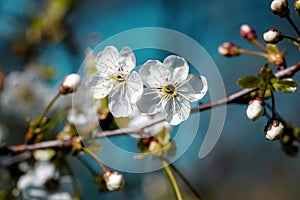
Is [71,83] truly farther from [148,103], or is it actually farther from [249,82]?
[249,82]

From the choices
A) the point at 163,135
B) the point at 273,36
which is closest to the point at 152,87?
the point at 163,135

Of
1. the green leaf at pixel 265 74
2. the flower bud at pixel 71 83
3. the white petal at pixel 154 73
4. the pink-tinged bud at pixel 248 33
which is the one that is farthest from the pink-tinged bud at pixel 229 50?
the flower bud at pixel 71 83

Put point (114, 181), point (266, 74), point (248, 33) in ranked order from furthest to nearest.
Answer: point (248, 33) → point (114, 181) → point (266, 74)

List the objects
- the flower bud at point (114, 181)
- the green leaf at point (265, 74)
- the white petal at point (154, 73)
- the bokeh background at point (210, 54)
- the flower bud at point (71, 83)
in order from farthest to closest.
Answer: the bokeh background at point (210, 54)
the flower bud at point (71, 83)
the flower bud at point (114, 181)
the green leaf at point (265, 74)
the white petal at point (154, 73)

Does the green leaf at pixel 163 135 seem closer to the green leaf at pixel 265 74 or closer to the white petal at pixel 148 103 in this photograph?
the white petal at pixel 148 103

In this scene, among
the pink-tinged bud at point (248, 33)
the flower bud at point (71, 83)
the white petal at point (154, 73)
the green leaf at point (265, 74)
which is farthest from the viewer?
the pink-tinged bud at point (248, 33)

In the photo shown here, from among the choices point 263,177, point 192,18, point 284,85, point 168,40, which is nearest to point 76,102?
point 284,85

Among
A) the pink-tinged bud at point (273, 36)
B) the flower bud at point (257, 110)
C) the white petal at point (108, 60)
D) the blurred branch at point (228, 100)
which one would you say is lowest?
the flower bud at point (257, 110)

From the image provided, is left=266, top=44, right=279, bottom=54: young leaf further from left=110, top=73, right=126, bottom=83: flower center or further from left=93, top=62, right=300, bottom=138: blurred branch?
left=110, top=73, right=126, bottom=83: flower center
